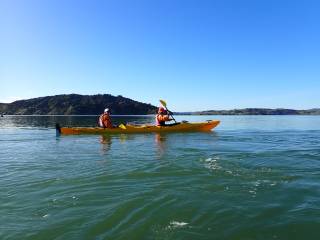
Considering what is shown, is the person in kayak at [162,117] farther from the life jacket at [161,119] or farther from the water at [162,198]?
the water at [162,198]

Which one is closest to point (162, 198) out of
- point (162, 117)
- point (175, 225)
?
point (175, 225)

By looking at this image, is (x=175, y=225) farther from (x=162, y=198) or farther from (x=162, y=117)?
(x=162, y=117)

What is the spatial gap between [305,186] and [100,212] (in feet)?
20.5

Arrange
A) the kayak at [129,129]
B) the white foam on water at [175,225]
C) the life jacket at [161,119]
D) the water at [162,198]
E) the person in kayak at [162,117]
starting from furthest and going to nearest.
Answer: the life jacket at [161,119] → the person in kayak at [162,117] → the kayak at [129,129] → the white foam on water at [175,225] → the water at [162,198]

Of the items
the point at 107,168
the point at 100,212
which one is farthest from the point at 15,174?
the point at 100,212

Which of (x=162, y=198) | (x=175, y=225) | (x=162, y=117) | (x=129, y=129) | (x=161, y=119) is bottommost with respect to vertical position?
(x=175, y=225)

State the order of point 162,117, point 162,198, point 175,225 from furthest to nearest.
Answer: point 162,117
point 162,198
point 175,225

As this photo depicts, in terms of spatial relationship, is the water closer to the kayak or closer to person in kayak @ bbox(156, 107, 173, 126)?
the kayak

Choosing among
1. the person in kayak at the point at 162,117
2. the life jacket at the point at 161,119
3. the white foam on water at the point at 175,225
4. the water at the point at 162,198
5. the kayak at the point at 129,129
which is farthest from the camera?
the life jacket at the point at 161,119

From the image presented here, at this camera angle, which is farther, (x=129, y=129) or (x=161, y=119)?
(x=161, y=119)

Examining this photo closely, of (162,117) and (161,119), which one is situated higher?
(162,117)

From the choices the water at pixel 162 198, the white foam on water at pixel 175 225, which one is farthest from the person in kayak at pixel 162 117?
the white foam on water at pixel 175 225

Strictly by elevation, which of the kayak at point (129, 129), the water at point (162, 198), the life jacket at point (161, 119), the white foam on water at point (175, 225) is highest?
the life jacket at point (161, 119)

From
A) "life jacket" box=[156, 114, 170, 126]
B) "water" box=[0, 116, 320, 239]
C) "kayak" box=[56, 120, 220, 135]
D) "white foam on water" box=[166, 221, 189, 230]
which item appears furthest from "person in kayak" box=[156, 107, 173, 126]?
"white foam on water" box=[166, 221, 189, 230]
